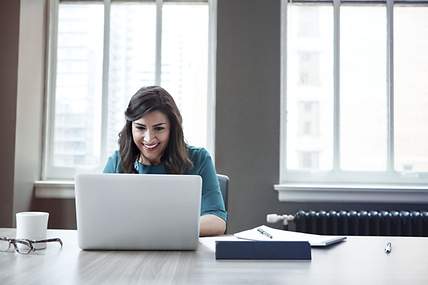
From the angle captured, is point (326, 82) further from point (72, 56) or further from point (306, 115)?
point (72, 56)

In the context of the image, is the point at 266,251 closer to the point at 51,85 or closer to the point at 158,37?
the point at 158,37

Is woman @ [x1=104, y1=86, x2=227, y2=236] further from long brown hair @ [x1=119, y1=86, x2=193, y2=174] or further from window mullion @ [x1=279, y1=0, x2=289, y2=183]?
window mullion @ [x1=279, y1=0, x2=289, y2=183]

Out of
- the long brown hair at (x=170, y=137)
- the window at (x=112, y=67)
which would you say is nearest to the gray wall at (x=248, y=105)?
the window at (x=112, y=67)

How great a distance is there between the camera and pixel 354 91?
3045 millimetres

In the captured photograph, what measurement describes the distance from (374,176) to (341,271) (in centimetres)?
207

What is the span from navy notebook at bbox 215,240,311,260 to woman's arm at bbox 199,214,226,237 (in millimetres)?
409

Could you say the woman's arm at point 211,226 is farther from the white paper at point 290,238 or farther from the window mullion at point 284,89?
the window mullion at point 284,89

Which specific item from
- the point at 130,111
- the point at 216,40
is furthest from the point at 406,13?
the point at 130,111

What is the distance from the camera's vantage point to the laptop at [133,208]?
120 cm

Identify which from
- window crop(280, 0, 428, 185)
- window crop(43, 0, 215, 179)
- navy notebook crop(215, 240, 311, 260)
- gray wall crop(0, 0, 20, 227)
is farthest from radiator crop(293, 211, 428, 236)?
gray wall crop(0, 0, 20, 227)

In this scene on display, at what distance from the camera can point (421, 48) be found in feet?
9.95

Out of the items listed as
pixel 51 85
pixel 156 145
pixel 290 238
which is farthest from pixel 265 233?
pixel 51 85

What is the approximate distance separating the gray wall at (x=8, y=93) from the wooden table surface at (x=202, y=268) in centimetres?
154

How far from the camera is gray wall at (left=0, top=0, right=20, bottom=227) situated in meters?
2.67
